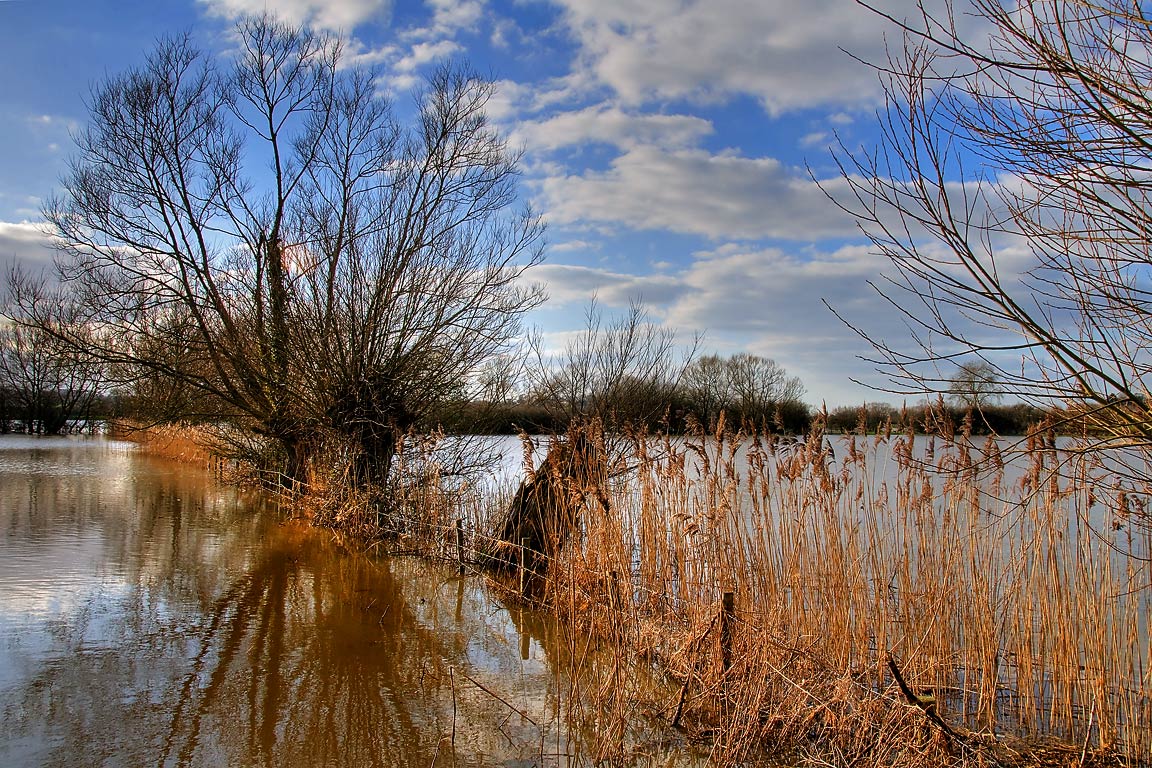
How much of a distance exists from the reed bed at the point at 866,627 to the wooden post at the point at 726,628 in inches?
0.7

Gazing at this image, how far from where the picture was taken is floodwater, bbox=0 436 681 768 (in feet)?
12.1

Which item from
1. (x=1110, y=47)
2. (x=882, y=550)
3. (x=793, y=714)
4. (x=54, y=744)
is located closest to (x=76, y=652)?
(x=54, y=744)

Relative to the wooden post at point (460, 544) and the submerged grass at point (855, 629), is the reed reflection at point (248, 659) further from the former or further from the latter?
the submerged grass at point (855, 629)

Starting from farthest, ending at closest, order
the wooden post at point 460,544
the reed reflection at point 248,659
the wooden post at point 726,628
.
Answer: the wooden post at point 460,544
the wooden post at point 726,628
the reed reflection at point 248,659

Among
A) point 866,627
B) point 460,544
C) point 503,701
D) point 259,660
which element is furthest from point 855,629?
point 460,544

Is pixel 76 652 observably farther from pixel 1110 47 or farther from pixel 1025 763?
pixel 1110 47

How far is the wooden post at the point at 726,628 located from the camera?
13.6ft

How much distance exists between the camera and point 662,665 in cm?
503

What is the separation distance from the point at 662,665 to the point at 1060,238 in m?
3.44

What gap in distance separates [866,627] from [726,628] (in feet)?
3.20

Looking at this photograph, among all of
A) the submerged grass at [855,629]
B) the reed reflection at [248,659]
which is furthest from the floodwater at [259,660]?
the submerged grass at [855,629]

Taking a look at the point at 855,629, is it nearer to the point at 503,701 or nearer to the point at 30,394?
the point at 503,701

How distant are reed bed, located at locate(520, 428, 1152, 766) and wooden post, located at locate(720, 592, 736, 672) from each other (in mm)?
17

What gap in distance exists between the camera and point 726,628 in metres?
4.19
